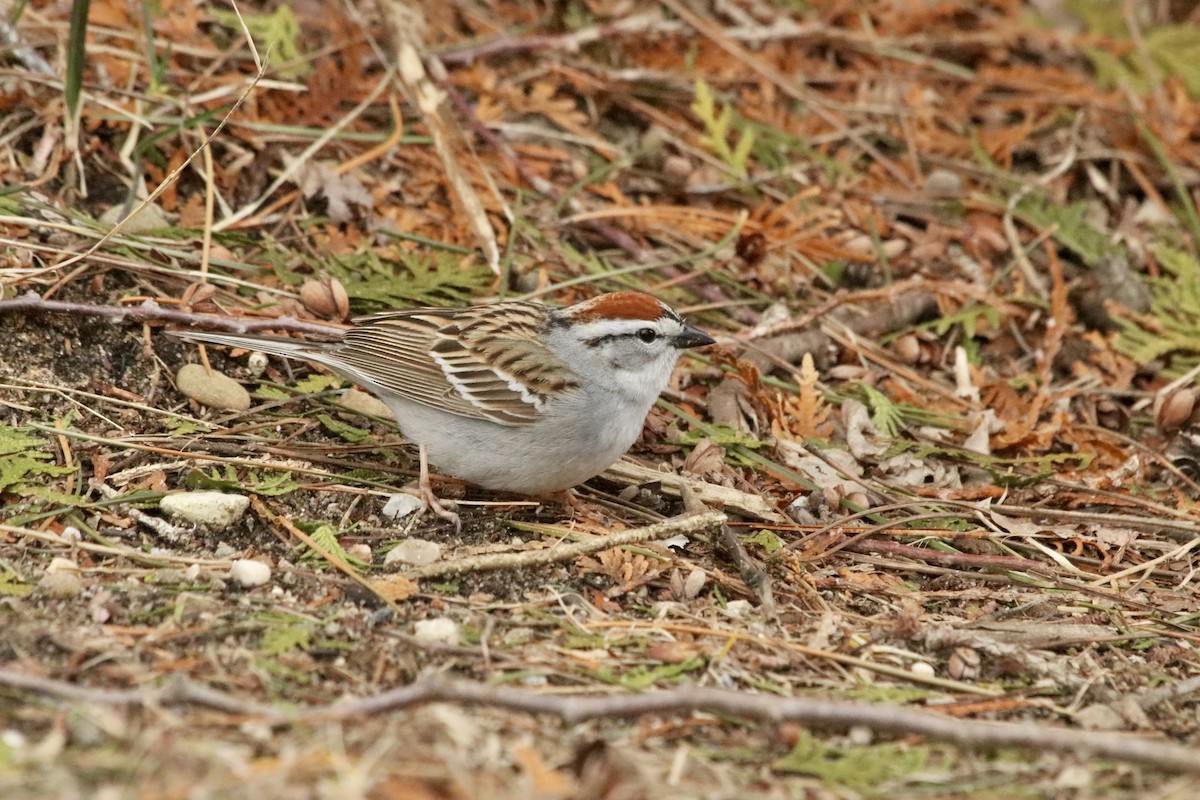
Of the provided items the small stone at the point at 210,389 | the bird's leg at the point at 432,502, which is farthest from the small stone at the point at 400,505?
the small stone at the point at 210,389

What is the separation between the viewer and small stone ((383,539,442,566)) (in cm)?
435

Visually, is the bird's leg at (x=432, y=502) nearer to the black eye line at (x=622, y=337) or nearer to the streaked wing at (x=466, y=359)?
the streaked wing at (x=466, y=359)

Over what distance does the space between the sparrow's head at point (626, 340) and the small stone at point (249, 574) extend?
1.48m

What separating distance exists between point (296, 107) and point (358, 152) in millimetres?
358

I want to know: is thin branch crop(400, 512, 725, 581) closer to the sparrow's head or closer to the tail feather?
the sparrow's head

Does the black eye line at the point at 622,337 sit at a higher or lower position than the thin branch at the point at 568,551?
higher

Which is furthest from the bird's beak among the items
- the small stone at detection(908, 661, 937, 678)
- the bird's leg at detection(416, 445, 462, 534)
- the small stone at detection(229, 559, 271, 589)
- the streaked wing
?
the small stone at detection(229, 559, 271, 589)

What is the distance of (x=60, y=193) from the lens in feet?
18.7

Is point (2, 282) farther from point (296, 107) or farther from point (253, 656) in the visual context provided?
point (253, 656)

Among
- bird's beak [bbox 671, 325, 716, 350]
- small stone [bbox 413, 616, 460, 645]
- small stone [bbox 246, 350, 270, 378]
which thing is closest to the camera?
small stone [bbox 413, 616, 460, 645]

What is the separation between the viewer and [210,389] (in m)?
5.12

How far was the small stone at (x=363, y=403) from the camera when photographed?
5418 millimetres

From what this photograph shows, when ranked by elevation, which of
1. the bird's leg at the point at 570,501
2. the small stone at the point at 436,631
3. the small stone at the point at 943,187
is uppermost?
the small stone at the point at 943,187

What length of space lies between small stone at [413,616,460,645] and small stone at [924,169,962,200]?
420cm
